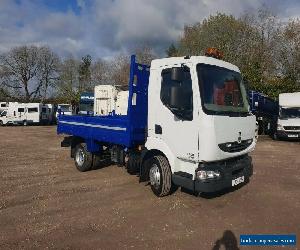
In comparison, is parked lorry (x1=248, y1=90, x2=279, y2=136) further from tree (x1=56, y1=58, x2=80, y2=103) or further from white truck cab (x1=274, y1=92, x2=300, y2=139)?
tree (x1=56, y1=58, x2=80, y2=103)

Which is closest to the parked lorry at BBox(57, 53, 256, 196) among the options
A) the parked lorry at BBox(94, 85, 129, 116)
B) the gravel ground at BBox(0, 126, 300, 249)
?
the gravel ground at BBox(0, 126, 300, 249)

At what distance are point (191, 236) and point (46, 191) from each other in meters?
4.12

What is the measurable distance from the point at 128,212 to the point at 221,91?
3.03 meters

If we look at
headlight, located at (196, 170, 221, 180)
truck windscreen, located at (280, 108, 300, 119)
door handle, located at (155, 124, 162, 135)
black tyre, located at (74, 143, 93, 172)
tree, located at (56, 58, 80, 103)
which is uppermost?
tree, located at (56, 58, 80, 103)

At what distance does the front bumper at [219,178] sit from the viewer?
6328 mm

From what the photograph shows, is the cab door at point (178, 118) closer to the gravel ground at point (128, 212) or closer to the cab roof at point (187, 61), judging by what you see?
the cab roof at point (187, 61)

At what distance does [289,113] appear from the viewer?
2077 cm

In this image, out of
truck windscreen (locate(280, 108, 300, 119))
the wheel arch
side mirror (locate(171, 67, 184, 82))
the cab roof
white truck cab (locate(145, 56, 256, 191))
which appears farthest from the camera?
truck windscreen (locate(280, 108, 300, 119))

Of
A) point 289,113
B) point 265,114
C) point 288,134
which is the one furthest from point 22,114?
point 288,134

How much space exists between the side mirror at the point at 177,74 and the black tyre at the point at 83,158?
4527 millimetres

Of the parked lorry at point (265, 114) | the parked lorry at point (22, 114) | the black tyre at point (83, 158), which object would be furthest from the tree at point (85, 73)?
the black tyre at point (83, 158)

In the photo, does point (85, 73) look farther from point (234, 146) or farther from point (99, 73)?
point (234, 146)

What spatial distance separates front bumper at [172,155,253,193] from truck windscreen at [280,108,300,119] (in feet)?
49.4

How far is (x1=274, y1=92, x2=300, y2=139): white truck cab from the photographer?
2012 cm
